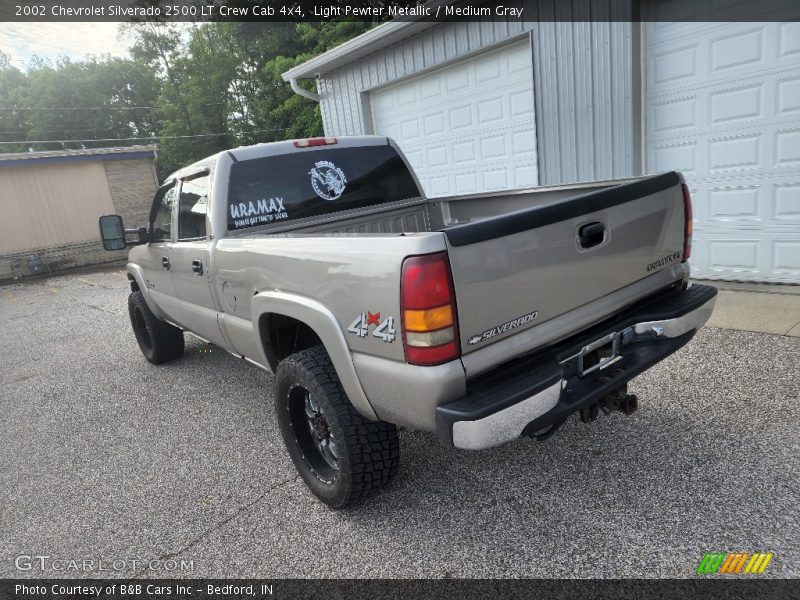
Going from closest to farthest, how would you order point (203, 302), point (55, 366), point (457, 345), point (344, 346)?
point (457, 345) → point (344, 346) → point (203, 302) → point (55, 366)

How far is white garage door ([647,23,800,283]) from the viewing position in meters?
5.13

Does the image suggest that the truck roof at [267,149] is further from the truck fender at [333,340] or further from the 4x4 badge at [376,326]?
the 4x4 badge at [376,326]

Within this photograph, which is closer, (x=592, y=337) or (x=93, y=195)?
(x=592, y=337)

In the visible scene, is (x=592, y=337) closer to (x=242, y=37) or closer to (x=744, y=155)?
(x=744, y=155)

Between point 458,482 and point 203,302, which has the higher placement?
point 203,302

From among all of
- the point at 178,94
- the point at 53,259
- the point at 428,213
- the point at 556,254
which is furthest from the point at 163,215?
the point at 178,94

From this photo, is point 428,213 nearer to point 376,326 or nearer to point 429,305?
point 376,326

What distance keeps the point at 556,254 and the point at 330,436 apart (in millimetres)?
1504

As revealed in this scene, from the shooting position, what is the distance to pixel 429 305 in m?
2.01

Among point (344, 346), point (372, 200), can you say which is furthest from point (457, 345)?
point (372, 200)

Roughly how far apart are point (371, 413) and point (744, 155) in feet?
16.8

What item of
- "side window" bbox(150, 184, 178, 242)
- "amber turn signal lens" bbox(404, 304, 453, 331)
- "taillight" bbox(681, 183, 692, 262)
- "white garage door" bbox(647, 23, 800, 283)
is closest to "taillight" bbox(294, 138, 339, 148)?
"side window" bbox(150, 184, 178, 242)

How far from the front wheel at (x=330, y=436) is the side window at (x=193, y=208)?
151 centimetres

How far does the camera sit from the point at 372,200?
13.1 feet
